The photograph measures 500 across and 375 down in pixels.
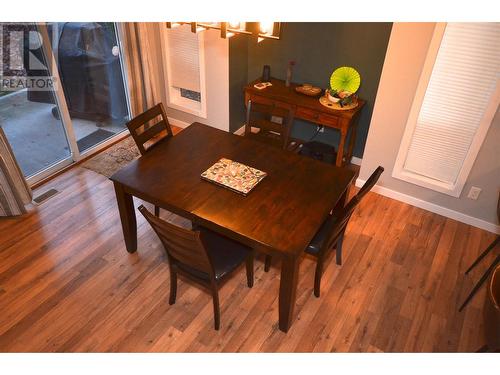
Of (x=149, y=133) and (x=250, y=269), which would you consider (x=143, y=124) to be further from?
(x=250, y=269)

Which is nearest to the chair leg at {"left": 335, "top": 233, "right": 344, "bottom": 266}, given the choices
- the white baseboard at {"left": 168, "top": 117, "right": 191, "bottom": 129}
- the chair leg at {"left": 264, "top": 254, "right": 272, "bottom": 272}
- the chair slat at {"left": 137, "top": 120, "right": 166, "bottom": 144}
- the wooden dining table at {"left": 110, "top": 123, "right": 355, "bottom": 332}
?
the wooden dining table at {"left": 110, "top": 123, "right": 355, "bottom": 332}

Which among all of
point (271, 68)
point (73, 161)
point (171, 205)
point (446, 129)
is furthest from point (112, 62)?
point (446, 129)

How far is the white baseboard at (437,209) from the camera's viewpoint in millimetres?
3285

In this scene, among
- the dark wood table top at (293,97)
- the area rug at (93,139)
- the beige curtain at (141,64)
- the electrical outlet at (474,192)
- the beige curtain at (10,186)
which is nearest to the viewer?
the beige curtain at (10,186)

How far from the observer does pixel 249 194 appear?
240 centimetres

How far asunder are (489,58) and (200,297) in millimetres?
2664

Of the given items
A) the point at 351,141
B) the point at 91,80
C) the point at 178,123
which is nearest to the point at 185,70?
the point at 178,123

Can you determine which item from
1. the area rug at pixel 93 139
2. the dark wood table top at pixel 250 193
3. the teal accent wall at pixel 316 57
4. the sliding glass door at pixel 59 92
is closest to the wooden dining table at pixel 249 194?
the dark wood table top at pixel 250 193

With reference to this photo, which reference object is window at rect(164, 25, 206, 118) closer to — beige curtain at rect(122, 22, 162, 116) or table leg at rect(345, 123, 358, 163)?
beige curtain at rect(122, 22, 162, 116)

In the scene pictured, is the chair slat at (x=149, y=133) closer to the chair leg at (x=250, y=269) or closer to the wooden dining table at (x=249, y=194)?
the wooden dining table at (x=249, y=194)

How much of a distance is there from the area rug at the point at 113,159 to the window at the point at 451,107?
273 centimetres

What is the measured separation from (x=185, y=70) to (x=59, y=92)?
1.36 metres
